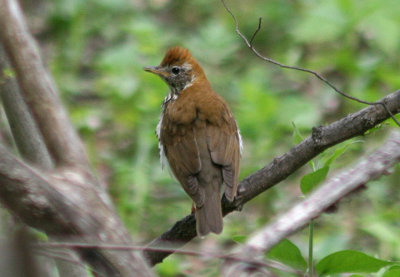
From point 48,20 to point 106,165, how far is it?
2.25 m

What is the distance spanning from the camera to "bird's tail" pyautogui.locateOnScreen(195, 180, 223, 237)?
11.7 feet

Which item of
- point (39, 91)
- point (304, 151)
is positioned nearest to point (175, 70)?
point (304, 151)

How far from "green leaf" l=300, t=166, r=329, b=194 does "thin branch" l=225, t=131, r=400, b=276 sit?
225 mm

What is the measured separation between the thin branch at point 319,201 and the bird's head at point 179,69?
2.98m

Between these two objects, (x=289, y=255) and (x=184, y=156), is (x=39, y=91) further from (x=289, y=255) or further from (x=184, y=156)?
(x=184, y=156)

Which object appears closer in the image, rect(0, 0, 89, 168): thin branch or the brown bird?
rect(0, 0, 89, 168): thin branch

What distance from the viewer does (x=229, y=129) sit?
434 cm

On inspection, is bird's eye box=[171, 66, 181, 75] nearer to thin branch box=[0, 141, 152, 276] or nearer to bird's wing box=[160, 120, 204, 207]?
bird's wing box=[160, 120, 204, 207]

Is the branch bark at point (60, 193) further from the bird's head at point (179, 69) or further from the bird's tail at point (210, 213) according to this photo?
the bird's head at point (179, 69)

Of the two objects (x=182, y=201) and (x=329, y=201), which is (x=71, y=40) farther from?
(x=329, y=201)

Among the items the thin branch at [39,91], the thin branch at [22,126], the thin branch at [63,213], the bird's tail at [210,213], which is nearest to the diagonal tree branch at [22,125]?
the thin branch at [22,126]

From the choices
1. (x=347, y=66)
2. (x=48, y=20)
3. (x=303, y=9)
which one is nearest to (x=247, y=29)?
(x=303, y=9)

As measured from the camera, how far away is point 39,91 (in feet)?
7.32

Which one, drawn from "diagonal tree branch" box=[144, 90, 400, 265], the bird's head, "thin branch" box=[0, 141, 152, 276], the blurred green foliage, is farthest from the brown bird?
"thin branch" box=[0, 141, 152, 276]
